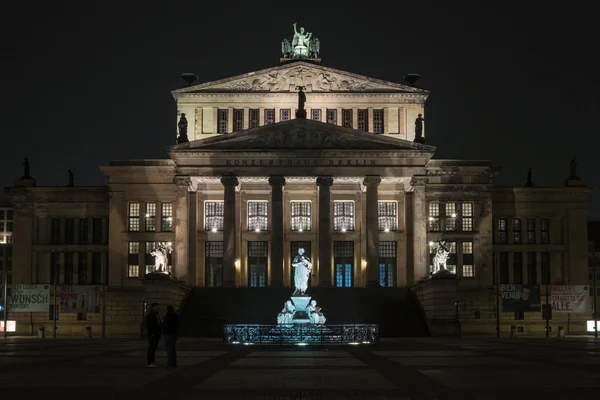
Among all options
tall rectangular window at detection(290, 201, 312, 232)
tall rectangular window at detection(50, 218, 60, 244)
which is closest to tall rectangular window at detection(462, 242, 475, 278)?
tall rectangular window at detection(290, 201, 312, 232)

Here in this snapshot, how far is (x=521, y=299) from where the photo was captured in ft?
Result: 257

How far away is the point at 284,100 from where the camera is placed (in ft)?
293

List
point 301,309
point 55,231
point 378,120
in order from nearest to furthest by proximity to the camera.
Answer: point 301,309 < point 378,120 < point 55,231

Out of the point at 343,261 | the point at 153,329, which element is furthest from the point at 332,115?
the point at 153,329

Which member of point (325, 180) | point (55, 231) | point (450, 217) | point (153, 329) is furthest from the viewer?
point (55, 231)

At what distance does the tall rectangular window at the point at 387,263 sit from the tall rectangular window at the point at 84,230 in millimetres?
27443

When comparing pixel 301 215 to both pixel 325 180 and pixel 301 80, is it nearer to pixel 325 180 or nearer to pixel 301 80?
pixel 325 180

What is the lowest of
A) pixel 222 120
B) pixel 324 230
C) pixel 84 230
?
pixel 324 230

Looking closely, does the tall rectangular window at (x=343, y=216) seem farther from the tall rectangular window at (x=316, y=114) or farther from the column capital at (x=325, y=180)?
the column capital at (x=325, y=180)

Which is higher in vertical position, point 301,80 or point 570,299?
point 301,80

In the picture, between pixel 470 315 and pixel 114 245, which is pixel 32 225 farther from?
pixel 470 315

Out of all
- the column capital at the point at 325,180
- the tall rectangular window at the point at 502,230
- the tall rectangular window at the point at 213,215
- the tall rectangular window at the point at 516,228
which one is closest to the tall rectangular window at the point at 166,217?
the tall rectangular window at the point at 213,215

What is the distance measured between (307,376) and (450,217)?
62161 millimetres

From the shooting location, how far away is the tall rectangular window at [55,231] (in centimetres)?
9286
